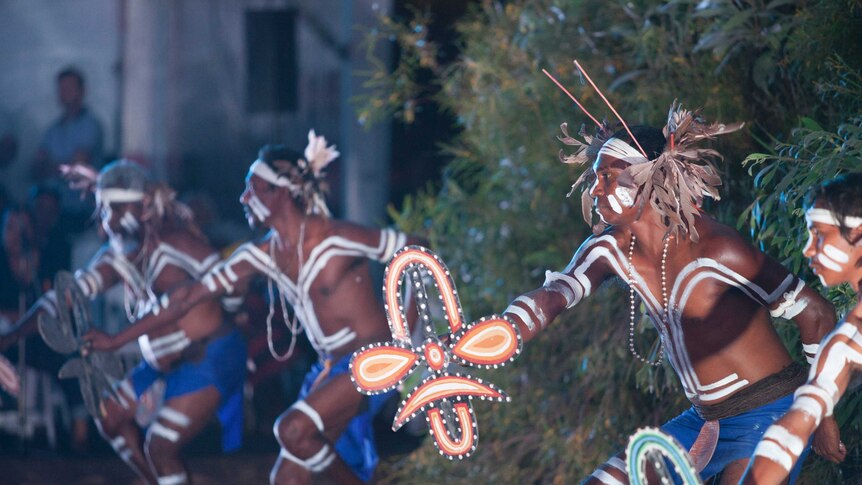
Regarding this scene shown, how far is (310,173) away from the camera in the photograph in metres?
4.55

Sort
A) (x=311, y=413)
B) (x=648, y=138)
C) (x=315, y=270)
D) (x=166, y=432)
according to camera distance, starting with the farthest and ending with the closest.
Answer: (x=166, y=432)
(x=315, y=270)
(x=311, y=413)
(x=648, y=138)

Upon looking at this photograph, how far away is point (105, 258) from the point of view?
17.4ft

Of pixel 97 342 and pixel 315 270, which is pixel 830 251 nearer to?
pixel 315 270

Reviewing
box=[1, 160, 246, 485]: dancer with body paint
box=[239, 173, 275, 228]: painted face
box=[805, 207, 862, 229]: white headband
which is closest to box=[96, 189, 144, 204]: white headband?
box=[1, 160, 246, 485]: dancer with body paint

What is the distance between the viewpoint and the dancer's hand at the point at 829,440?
8.49ft

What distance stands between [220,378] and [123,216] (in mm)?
Result: 877

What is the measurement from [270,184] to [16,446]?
2901 millimetres

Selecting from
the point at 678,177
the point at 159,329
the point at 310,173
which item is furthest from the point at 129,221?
the point at 678,177

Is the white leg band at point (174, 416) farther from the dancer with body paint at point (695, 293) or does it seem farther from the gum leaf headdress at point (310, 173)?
the dancer with body paint at point (695, 293)

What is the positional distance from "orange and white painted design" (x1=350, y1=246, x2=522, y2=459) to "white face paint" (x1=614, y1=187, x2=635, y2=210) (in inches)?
17.6

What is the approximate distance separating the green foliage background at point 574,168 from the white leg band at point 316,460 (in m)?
0.91

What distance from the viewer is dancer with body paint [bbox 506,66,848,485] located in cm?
283

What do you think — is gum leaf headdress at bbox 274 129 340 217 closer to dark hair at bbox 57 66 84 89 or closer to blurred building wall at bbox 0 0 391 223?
blurred building wall at bbox 0 0 391 223

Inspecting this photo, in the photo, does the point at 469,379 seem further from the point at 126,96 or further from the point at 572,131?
the point at 126,96
